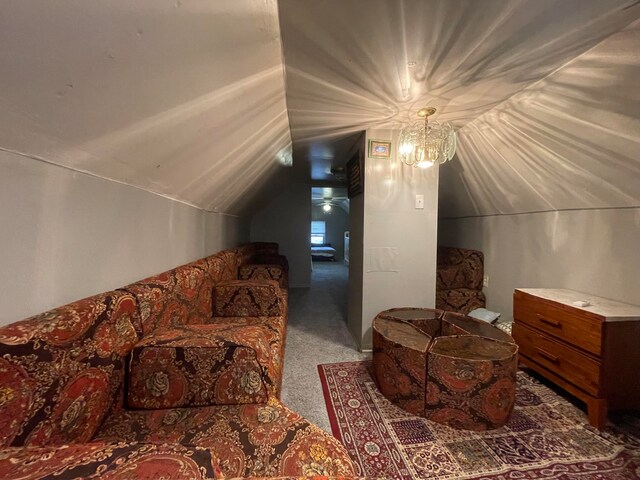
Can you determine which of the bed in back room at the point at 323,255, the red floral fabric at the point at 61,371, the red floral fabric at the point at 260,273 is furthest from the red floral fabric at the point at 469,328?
the bed in back room at the point at 323,255

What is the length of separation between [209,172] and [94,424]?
1488 millimetres

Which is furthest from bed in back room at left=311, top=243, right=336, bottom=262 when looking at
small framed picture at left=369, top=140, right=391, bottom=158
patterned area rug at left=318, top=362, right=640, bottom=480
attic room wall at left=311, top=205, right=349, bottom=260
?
patterned area rug at left=318, top=362, right=640, bottom=480

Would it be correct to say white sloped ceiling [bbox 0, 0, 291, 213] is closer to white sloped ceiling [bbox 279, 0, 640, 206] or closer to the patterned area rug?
white sloped ceiling [bbox 279, 0, 640, 206]

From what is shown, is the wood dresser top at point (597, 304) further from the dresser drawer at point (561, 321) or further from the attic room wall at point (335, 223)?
the attic room wall at point (335, 223)

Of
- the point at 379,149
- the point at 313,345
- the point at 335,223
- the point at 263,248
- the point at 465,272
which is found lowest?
the point at 313,345

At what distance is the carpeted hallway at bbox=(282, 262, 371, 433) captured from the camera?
1.66m

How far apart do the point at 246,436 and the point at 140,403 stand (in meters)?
0.47

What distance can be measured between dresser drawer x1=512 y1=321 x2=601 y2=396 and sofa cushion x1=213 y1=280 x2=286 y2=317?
6.41 feet

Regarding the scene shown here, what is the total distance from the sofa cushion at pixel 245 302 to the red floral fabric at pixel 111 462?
4.75 ft

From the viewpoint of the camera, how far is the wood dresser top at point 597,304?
1.43 meters

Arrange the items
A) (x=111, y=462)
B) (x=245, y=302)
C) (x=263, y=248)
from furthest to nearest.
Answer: (x=263, y=248)
(x=245, y=302)
(x=111, y=462)

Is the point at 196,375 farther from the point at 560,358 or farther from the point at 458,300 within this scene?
the point at 458,300

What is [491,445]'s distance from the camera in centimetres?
132

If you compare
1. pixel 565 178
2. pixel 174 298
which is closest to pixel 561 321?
pixel 565 178
